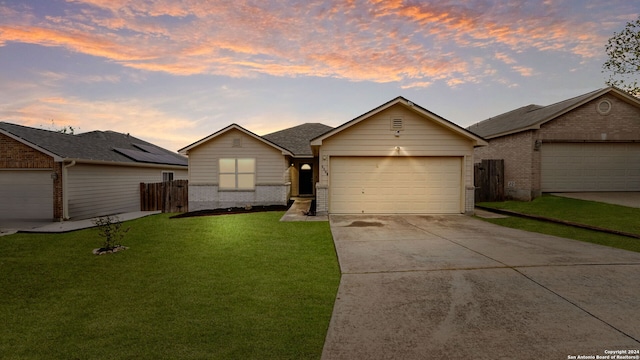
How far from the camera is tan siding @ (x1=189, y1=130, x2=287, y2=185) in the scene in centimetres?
1675

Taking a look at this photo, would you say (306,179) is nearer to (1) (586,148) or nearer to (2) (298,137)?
(2) (298,137)

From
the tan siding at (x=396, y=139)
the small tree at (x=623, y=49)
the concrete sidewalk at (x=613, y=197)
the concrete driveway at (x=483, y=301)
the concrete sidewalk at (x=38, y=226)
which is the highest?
the small tree at (x=623, y=49)

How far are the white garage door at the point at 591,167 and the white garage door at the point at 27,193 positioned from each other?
25404 millimetres

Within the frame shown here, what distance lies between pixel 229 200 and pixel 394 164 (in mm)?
9549

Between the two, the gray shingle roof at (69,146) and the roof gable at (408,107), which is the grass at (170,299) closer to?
the roof gable at (408,107)

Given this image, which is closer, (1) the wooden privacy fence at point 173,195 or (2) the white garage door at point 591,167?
(2) the white garage door at point 591,167

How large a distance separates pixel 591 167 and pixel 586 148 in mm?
1096

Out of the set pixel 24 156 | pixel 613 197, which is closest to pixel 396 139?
pixel 613 197

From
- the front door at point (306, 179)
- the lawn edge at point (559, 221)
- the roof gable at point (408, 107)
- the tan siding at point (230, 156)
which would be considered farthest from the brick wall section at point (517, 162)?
the tan siding at point (230, 156)

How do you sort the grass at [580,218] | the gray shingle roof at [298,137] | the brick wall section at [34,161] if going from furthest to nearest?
the gray shingle roof at [298,137], the brick wall section at [34,161], the grass at [580,218]

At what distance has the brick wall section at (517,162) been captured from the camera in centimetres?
1625

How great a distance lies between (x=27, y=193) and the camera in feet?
45.1

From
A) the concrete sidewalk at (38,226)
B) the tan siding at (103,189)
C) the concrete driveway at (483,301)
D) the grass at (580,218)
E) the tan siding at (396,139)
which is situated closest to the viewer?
the concrete driveway at (483,301)

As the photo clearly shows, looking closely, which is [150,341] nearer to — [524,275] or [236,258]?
[236,258]
